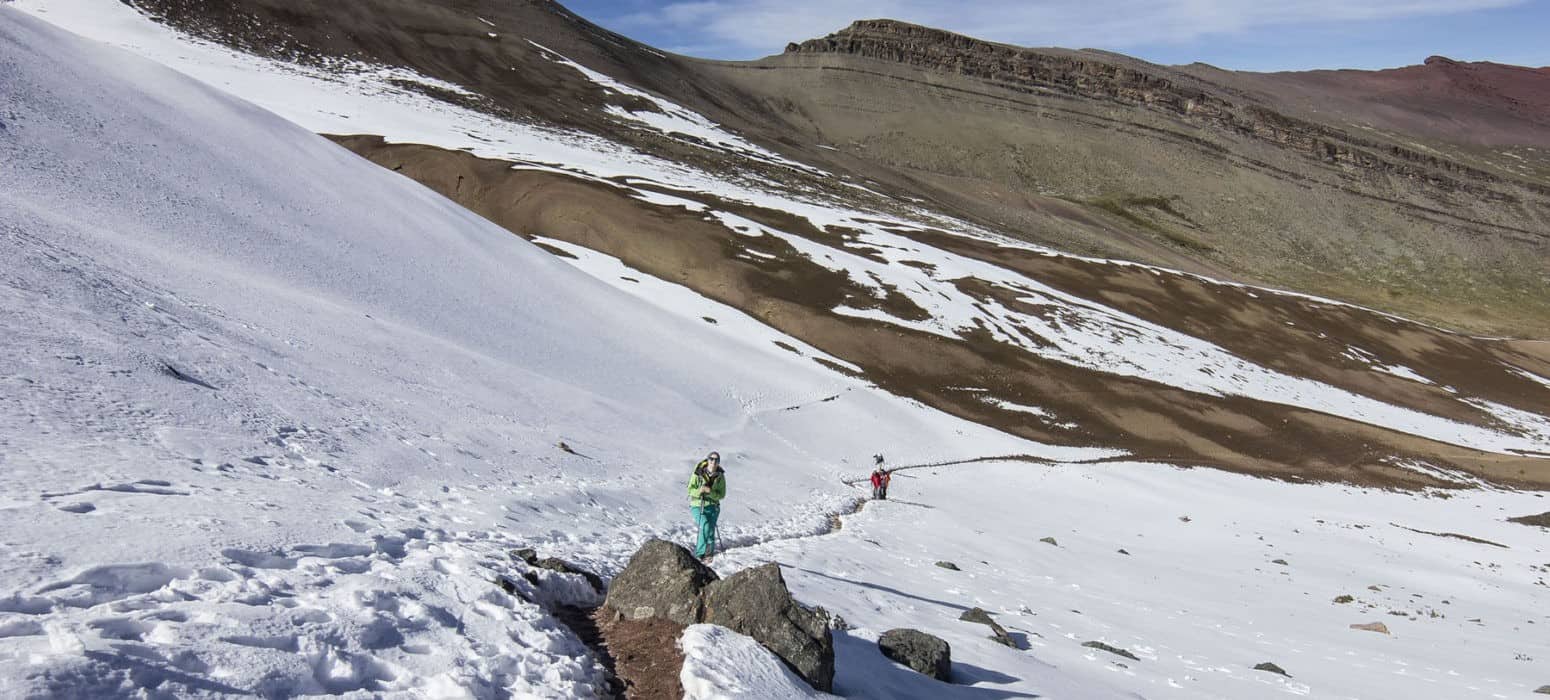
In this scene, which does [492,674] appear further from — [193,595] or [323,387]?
[323,387]

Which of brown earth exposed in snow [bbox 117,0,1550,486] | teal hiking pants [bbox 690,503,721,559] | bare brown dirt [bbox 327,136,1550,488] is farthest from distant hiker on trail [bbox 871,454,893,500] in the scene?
brown earth exposed in snow [bbox 117,0,1550,486]

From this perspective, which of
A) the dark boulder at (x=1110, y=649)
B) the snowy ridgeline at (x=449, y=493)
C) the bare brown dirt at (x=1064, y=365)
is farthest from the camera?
the bare brown dirt at (x=1064, y=365)

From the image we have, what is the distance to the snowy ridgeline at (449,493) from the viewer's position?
8.18 meters

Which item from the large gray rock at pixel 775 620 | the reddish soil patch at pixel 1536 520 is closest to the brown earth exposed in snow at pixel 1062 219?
the reddish soil patch at pixel 1536 520

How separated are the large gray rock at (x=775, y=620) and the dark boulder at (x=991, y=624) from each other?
5579 millimetres

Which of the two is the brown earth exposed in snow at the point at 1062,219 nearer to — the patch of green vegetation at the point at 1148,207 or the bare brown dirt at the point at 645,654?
the patch of green vegetation at the point at 1148,207

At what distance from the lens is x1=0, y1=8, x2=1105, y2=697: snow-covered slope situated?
25.1ft

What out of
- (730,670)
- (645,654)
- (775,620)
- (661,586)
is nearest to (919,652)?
(775,620)

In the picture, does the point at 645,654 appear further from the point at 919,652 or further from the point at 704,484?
the point at 704,484

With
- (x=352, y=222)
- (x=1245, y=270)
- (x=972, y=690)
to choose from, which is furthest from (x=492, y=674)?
(x=1245, y=270)

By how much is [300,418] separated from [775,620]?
34.6ft

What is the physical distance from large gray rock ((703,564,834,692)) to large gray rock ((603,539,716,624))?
25cm

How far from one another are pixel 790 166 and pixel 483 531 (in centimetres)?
10859

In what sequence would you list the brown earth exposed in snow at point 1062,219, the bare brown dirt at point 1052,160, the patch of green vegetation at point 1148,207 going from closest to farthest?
1. the brown earth exposed in snow at point 1062,219
2. the bare brown dirt at point 1052,160
3. the patch of green vegetation at point 1148,207
